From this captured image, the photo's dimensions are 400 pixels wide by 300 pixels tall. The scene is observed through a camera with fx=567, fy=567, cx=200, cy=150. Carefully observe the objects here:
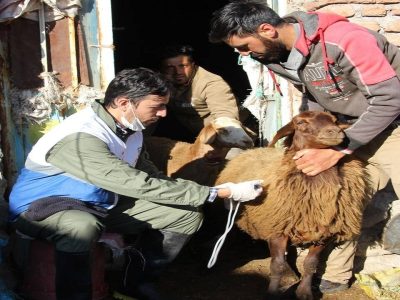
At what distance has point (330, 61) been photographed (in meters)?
3.77

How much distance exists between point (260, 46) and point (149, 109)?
34.3 inches

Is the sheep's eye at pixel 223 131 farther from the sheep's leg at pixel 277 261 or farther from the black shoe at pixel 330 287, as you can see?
the black shoe at pixel 330 287

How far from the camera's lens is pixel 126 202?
415cm

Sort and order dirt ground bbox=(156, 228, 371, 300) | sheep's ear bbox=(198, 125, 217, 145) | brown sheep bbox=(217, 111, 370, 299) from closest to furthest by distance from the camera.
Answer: brown sheep bbox=(217, 111, 370, 299), dirt ground bbox=(156, 228, 371, 300), sheep's ear bbox=(198, 125, 217, 145)

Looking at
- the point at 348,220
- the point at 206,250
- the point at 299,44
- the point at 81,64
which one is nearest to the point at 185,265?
the point at 206,250

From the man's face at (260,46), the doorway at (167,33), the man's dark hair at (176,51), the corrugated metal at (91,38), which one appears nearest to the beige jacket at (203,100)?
the man's dark hair at (176,51)

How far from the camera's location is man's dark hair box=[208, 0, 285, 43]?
378cm

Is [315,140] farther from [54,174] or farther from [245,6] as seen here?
[54,174]

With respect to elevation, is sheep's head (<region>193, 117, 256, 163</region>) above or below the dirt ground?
above

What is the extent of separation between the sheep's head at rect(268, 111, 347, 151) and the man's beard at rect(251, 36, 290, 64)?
0.44 meters

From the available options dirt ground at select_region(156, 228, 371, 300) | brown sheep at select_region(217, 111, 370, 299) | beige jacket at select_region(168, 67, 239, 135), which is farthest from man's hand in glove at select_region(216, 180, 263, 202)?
beige jacket at select_region(168, 67, 239, 135)

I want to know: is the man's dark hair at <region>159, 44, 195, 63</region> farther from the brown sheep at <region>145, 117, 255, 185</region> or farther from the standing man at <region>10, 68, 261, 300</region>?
the standing man at <region>10, 68, 261, 300</region>

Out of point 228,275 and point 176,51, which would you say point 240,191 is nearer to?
point 228,275

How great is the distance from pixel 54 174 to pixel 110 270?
1257mm
